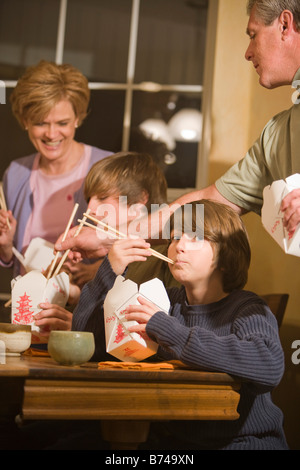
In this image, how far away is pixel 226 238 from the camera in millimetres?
1512

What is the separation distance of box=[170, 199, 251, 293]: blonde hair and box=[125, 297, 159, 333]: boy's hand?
247mm

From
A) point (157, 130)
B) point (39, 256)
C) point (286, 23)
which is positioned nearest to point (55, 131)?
point (157, 130)

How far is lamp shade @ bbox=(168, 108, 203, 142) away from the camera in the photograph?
2.55 meters

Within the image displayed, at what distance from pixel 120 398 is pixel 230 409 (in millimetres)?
226

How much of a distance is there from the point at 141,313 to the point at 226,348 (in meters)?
0.21

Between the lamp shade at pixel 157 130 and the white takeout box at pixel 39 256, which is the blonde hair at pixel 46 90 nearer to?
the lamp shade at pixel 157 130

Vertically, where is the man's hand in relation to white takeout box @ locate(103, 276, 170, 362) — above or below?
above

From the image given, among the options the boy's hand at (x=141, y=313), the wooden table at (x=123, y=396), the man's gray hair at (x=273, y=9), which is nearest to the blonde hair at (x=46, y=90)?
the man's gray hair at (x=273, y=9)

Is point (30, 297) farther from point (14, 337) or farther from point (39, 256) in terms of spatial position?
point (39, 256)

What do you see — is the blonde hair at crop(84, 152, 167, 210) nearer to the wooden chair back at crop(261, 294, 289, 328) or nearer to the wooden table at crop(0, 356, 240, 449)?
the wooden chair back at crop(261, 294, 289, 328)

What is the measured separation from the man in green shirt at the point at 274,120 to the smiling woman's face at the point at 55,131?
741 mm

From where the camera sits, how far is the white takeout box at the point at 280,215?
1.30 metres

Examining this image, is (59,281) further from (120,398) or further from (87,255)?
(120,398)

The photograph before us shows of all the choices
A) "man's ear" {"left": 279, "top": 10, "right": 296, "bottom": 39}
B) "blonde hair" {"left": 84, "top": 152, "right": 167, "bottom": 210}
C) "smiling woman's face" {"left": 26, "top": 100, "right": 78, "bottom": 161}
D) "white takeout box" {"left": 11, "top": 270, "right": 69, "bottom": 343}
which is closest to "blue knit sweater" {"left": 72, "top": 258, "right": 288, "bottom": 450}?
"white takeout box" {"left": 11, "top": 270, "right": 69, "bottom": 343}
